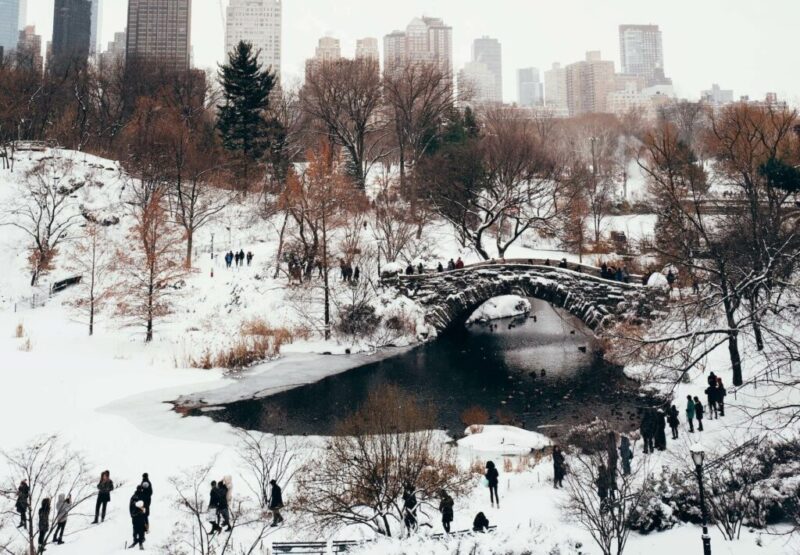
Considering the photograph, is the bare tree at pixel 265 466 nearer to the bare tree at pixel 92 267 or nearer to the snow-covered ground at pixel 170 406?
the snow-covered ground at pixel 170 406

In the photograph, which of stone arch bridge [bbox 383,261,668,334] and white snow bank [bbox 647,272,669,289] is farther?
stone arch bridge [bbox 383,261,668,334]

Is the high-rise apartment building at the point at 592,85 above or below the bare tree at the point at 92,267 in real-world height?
above

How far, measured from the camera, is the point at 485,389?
78.6ft

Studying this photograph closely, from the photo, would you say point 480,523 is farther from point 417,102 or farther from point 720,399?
point 417,102

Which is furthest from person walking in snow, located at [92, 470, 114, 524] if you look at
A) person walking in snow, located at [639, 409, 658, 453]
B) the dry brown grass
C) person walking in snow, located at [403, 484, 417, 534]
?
person walking in snow, located at [639, 409, 658, 453]

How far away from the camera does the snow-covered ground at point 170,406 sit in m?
11.8

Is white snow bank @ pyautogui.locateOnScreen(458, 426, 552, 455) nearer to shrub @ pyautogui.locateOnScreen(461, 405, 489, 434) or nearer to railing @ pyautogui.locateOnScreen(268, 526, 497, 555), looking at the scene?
shrub @ pyautogui.locateOnScreen(461, 405, 489, 434)

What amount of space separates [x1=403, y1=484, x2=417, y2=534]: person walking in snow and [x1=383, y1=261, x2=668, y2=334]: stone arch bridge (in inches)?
645

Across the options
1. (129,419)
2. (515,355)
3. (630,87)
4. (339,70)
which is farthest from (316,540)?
(630,87)

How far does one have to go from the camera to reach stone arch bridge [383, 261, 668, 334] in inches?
1038

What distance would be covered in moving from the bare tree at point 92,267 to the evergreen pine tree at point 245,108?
14.7 m

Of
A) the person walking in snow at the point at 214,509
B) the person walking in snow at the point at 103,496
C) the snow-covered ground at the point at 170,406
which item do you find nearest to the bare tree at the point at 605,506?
the snow-covered ground at the point at 170,406

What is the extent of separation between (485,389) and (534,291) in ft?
27.6

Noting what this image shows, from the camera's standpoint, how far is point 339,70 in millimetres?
50688
